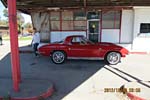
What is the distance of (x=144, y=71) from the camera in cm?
977

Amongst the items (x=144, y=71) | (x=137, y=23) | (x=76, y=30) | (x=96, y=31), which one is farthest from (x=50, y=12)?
(x=144, y=71)

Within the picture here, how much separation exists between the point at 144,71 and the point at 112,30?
6507 mm

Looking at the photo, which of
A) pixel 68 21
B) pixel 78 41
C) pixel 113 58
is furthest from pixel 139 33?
pixel 78 41

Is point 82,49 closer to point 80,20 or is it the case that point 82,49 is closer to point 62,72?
point 62,72

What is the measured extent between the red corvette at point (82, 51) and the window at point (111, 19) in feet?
15.2

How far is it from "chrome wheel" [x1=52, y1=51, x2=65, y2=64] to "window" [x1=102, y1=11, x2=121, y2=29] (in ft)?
18.3

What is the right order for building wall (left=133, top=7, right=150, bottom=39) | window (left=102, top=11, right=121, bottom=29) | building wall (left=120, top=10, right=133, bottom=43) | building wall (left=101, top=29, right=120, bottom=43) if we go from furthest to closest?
building wall (left=101, top=29, right=120, bottom=43) → window (left=102, top=11, right=121, bottom=29) → building wall (left=120, top=10, right=133, bottom=43) → building wall (left=133, top=7, right=150, bottom=39)

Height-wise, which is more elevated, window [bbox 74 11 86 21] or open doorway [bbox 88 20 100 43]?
window [bbox 74 11 86 21]

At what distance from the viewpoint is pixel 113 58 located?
11258 millimetres

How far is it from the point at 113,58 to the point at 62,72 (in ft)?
10.1

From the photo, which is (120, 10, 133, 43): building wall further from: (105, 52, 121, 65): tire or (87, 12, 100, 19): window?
(105, 52, 121, 65): tire

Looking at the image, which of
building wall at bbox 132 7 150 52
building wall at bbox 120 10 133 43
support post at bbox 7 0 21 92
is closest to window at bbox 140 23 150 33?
building wall at bbox 132 7 150 52

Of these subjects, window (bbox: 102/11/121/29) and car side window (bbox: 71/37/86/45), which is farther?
window (bbox: 102/11/121/29)

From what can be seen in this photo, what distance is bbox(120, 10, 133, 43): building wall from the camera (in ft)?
50.8
